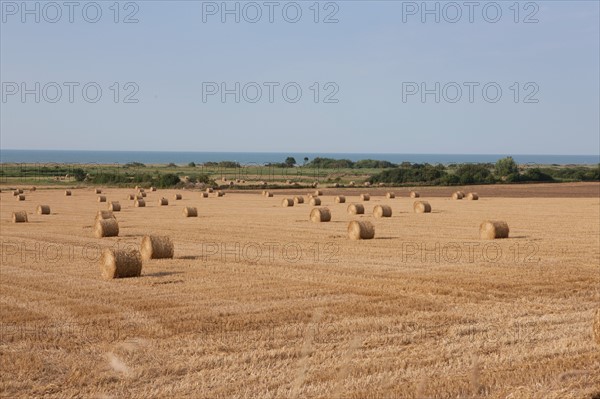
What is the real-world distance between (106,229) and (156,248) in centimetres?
768

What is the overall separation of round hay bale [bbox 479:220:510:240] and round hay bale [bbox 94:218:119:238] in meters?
13.0

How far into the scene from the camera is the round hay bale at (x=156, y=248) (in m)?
21.8

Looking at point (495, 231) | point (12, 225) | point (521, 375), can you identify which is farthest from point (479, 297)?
point (12, 225)

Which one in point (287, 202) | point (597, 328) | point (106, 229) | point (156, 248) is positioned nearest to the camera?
point (597, 328)

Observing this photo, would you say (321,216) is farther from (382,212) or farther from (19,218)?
(19,218)

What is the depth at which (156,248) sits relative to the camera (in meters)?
21.8

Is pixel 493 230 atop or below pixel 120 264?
A: below

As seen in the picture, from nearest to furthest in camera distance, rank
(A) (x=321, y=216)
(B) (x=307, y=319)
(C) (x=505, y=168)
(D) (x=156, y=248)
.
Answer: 1. (B) (x=307, y=319)
2. (D) (x=156, y=248)
3. (A) (x=321, y=216)
4. (C) (x=505, y=168)

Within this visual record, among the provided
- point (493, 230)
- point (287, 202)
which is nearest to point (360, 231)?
→ point (493, 230)

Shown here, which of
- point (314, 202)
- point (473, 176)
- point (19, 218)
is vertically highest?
point (473, 176)

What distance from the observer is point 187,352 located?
1084 cm

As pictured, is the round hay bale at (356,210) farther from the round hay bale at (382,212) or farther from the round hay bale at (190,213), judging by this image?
the round hay bale at (190,213)

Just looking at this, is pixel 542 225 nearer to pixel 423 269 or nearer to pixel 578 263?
pixel 578 263

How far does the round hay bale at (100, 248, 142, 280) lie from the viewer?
17.9 meters
